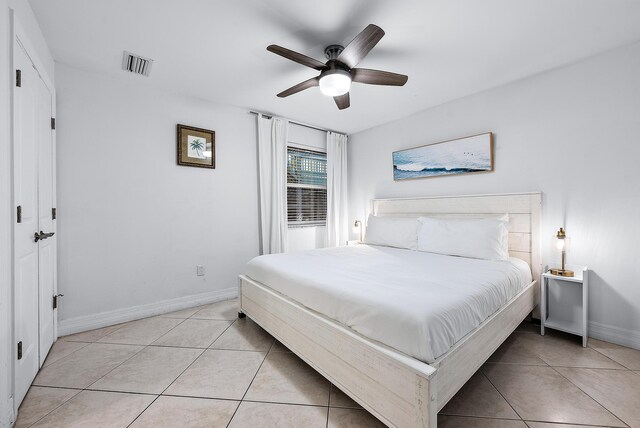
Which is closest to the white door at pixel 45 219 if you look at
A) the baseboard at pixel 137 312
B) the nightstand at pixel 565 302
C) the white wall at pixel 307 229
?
the baseboard at pixel 137 312

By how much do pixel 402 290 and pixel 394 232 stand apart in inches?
73.7

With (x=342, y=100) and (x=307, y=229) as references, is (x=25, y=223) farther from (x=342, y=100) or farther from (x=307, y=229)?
(x=307, y=229)

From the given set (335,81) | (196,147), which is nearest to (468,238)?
(335,81)

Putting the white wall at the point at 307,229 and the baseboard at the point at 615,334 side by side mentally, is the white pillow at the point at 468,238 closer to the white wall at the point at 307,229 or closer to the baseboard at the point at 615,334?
the baseboard at the point at 615,334

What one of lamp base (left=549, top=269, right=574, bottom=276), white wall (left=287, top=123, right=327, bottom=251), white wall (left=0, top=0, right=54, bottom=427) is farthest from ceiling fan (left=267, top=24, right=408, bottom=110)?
lamp base (left=549, top=269, right=574, bottom=276)

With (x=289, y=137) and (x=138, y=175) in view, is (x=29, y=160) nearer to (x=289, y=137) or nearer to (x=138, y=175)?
(x=138, y=175)

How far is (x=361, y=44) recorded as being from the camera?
1746mm

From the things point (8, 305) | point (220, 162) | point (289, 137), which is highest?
point (289, 137)

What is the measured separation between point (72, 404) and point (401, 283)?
2.09 meters

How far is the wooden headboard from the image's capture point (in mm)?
2637

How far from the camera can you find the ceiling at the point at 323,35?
1.78 metres

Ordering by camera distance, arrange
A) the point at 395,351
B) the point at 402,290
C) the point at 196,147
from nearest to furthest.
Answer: the point at 395,351 → the point at 402,290 → the point at 196,147

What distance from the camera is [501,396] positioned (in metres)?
1.62

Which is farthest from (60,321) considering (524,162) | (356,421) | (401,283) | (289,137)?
(524,162)
